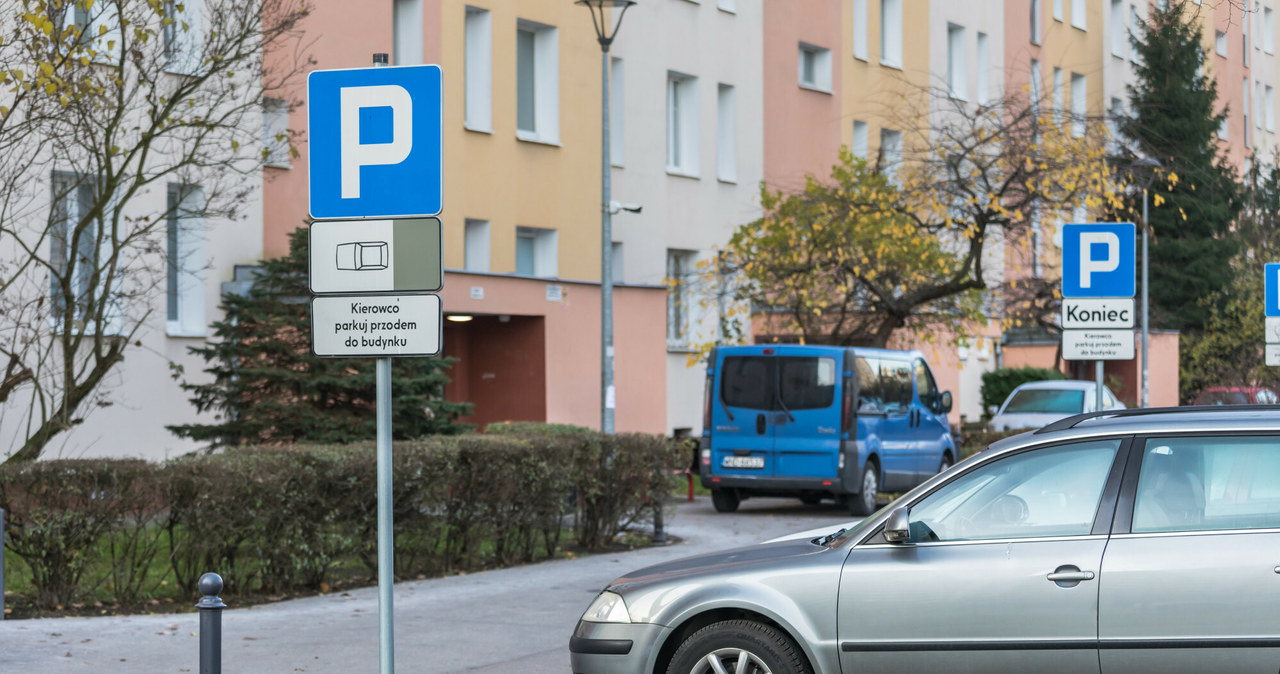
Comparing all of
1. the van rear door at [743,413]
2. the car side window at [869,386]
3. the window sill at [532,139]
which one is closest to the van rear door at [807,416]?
the van rear door at [743,413]

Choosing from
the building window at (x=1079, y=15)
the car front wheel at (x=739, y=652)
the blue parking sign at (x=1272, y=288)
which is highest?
the building window at (x=1079, y=15)

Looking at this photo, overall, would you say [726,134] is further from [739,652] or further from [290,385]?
[739,652]

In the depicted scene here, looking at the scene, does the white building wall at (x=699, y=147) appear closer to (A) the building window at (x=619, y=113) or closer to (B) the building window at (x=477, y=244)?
(A) the building window at (x=619, y=113)

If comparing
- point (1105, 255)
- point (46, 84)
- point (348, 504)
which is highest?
point (46, 84)

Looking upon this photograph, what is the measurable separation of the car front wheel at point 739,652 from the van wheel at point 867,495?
13.1 metres

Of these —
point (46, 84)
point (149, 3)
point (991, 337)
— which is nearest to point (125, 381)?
point (149, 3)

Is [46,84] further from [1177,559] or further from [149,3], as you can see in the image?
[1177,559]

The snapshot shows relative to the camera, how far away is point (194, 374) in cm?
2108

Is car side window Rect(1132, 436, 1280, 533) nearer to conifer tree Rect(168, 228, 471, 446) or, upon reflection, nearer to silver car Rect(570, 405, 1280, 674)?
silver car Rect(570, 405, 1280, 674)

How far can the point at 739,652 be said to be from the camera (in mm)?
6516

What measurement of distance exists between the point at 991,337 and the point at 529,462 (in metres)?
30.8

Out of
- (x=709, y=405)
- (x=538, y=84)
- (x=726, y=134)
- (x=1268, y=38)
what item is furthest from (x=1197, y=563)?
(x=1268, y=38)

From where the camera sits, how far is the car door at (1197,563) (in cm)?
599

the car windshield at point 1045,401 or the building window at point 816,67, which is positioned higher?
the building window at point 816,67
